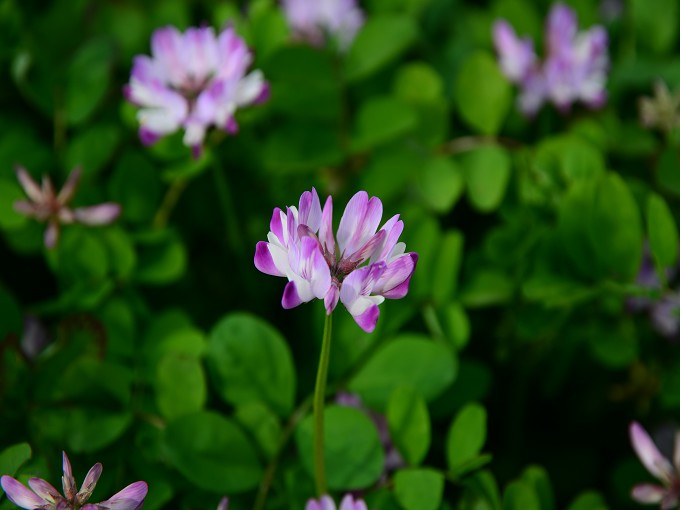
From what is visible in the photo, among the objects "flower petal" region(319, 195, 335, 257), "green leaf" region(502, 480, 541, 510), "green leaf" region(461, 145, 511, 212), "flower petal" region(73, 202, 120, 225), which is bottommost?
"green leaf" region(502, 480, 541, 510)

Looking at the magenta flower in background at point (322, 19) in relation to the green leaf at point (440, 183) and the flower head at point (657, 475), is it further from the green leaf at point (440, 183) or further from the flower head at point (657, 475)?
the flower head at point (657, 475)

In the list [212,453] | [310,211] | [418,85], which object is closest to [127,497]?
[212,453]

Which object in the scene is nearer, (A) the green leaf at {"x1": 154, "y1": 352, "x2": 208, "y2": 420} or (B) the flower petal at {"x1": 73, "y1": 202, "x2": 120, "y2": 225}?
(A) the green leaf at {"x1": 154, "y1": 352, "x2": 208, "y2": 420}

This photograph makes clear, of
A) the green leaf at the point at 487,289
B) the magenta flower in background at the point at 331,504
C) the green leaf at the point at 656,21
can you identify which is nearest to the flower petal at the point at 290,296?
the magenta flower in background at the point at 331,504

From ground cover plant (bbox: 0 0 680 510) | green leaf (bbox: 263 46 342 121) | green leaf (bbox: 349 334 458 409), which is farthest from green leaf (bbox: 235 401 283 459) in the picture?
green leaf (bbox: 263 46 342 121)

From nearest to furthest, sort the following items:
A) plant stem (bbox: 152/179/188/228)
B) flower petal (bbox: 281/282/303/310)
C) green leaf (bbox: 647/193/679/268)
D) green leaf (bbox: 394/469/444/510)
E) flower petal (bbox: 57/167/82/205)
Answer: flower petal (bbox: 281/282/303/310), green leaf (bbox: 394/469/444/510), green leaf (bbox: 647/193/679/268), flower petal (bbox: 57/167/82/205), plant stem (bbox: 152/179/188/228)

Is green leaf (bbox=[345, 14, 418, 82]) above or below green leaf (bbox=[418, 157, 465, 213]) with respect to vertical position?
above

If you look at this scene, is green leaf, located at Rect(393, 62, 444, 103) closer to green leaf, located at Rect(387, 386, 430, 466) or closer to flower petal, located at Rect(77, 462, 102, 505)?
green leaf, located at Rect(387, 386, 430, 466)

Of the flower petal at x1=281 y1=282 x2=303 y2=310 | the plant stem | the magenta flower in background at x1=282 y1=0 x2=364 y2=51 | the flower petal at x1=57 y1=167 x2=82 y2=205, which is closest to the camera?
the flower petal at x1=281 y1=282 x2=303 y2=310
